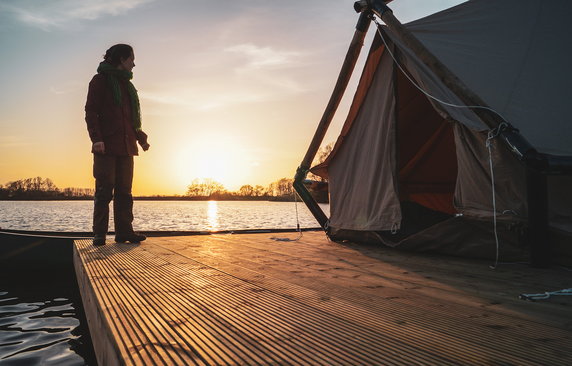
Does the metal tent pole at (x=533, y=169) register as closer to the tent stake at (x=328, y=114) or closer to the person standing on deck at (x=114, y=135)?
the tent stake at (x=328, y=114)

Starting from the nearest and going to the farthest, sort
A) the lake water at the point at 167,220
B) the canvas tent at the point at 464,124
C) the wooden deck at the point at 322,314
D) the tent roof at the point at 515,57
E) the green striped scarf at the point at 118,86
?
the wooden deck at the point at 322,314, the canvas tent at the point at 464,124, the tent roof at the point at 515,57, the green striped scarf at the point at 118,86, the lake water at the point at 167,220

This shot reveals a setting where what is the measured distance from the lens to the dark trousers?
4125 mm

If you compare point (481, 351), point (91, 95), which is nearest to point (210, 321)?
point (481, 351)

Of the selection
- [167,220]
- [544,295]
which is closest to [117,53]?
[544,295]

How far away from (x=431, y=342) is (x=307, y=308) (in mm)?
567

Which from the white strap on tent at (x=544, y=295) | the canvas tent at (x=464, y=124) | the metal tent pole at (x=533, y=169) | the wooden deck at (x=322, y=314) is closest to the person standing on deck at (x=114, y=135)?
the wooden deck at (x=322, y=314)

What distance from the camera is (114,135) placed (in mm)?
4234

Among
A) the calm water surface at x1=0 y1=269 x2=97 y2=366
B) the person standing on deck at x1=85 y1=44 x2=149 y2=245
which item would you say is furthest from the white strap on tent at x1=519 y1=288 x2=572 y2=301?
the person standing on deck at x1=85 y1=44 x2=149 y2=245

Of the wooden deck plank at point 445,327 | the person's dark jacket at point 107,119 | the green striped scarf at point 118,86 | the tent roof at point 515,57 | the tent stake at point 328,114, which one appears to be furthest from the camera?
the tent stake at point 328,114

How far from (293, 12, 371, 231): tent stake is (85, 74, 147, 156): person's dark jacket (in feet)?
7.67

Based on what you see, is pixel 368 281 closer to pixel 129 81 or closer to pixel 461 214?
pixel 461 214

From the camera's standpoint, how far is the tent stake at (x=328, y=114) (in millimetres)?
4777

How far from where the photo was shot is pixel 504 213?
2.95 meters

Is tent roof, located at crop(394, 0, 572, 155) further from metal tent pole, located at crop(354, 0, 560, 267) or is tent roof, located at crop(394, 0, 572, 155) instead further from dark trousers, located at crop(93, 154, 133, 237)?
dark trousers, located at crop(93, 154, 133, 237)
